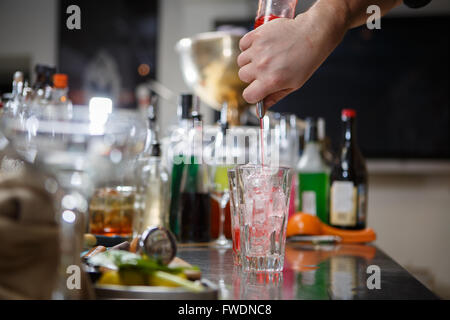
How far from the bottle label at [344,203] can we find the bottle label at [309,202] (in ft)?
0.38

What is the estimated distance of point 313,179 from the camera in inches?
56.0

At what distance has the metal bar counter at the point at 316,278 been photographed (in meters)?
0.59

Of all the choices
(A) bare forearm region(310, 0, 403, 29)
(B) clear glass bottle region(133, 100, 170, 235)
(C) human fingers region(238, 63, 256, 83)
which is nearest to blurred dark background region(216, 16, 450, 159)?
(A) bare forearm region(310, 0, 403, 29)

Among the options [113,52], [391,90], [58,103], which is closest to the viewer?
[58,103]

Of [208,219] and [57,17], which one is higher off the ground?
[57,17]

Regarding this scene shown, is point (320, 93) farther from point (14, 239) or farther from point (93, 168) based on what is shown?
point (14, 239)

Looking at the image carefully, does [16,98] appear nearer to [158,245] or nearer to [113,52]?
[158,245]

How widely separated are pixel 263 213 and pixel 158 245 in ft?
0.62

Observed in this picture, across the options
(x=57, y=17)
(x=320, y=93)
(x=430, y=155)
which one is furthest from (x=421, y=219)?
(x=57, y=17)

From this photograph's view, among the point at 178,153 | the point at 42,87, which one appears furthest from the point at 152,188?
the point at 42,87

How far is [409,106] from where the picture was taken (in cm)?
344
